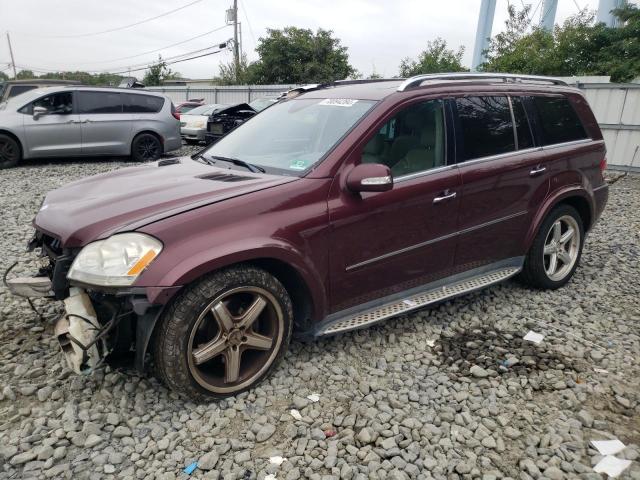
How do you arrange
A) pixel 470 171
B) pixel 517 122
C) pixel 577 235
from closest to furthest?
pixel 470 171
pixel 517 122
pixel 577 235

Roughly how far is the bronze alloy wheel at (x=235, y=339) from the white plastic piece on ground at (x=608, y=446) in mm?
1728

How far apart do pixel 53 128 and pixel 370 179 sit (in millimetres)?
9294

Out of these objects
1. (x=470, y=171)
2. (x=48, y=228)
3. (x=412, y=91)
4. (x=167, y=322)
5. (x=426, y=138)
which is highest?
(x=412, y=91)

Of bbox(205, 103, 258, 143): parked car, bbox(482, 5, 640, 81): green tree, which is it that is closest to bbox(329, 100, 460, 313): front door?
bbox(205, 103, 258, 143): parked car

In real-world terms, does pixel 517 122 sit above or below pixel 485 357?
above

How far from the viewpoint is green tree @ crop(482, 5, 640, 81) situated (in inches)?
674

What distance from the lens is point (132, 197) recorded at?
2.78 m

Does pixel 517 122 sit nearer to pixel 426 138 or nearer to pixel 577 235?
pixel 426 138

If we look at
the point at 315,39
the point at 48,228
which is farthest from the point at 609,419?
the point at 315,39

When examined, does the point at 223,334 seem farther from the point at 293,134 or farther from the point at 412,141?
the point at 412,141

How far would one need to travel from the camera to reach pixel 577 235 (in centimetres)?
435

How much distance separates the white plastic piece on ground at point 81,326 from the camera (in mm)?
2408

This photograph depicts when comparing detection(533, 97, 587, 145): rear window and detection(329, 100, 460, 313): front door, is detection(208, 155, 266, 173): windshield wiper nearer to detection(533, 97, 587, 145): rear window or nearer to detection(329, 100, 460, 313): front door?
detection(329, 100, 460, 313): front door

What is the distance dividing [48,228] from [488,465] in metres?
2.60
